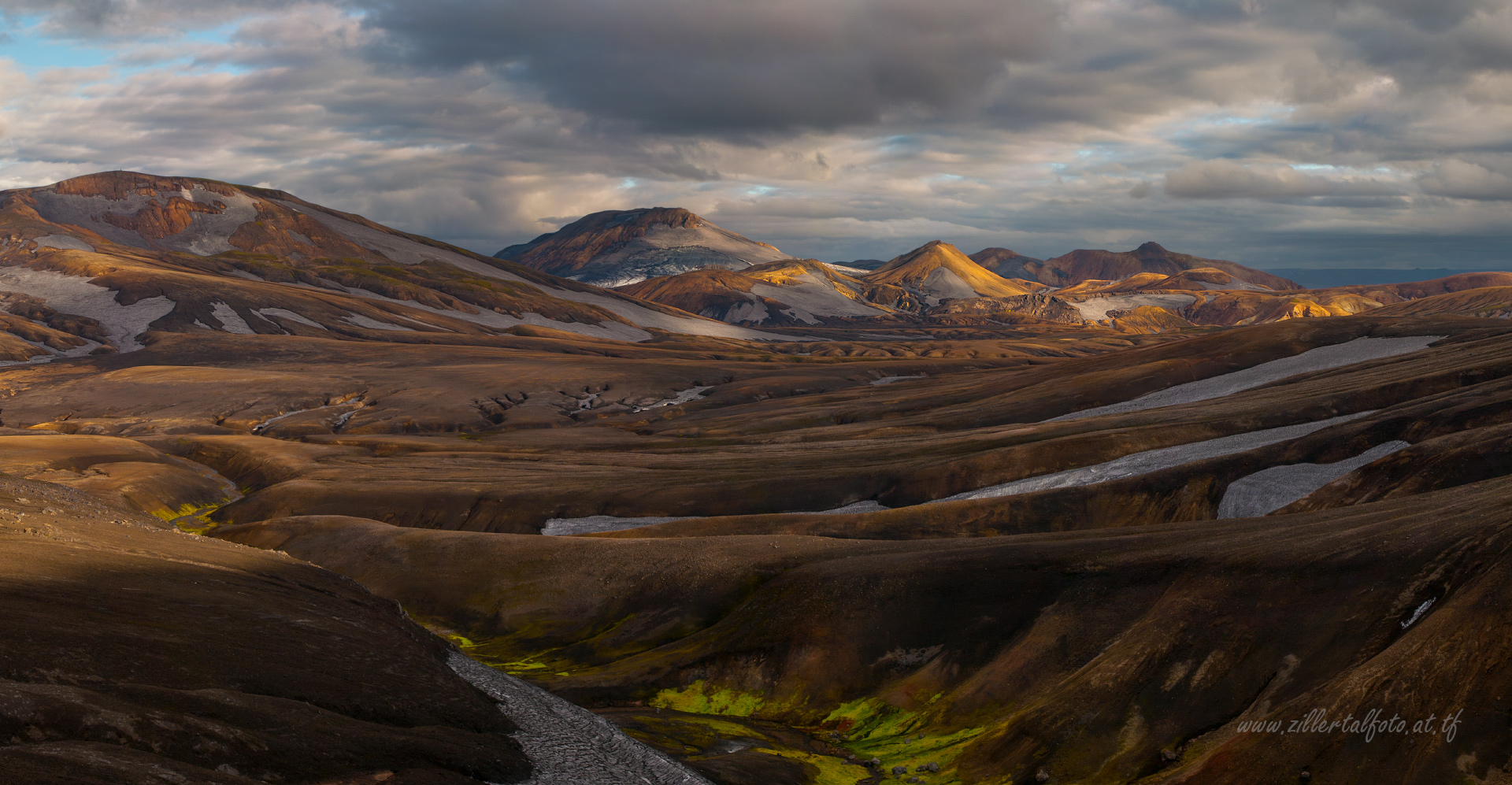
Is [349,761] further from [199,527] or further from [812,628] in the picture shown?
[199,527]

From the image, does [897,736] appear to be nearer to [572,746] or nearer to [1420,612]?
[572,746]

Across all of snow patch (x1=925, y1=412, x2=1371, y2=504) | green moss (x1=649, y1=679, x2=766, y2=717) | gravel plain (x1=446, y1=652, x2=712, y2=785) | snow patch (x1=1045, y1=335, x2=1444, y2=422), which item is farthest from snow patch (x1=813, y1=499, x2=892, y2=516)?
gravel plain (x1=446, y1=652, x2=712, y2=785)

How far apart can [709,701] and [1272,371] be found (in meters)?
106

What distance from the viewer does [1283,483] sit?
251 ft

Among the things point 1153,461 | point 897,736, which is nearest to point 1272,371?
point 1153,461

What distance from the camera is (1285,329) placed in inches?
5669

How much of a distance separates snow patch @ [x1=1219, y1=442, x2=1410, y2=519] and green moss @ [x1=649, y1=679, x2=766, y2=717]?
43801mm

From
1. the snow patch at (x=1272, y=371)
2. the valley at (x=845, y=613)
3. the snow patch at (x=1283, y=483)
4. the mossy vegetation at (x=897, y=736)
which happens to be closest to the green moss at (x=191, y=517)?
the valley at (x=845, y=613)

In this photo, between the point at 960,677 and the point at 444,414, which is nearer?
the point at 960,677

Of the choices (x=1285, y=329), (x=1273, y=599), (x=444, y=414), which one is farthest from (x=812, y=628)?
(x=444, y=414)

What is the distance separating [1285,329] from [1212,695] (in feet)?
413

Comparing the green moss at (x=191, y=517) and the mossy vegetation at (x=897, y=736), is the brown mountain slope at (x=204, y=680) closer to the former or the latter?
the mossy vegetation at (x=897, y=736)

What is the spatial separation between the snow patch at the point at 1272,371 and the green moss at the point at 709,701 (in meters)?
84.1

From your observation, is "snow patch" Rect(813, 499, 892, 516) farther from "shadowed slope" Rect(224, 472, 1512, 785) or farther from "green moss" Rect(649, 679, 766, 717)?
"green moss" Rect(649, 679, 766, 717)
